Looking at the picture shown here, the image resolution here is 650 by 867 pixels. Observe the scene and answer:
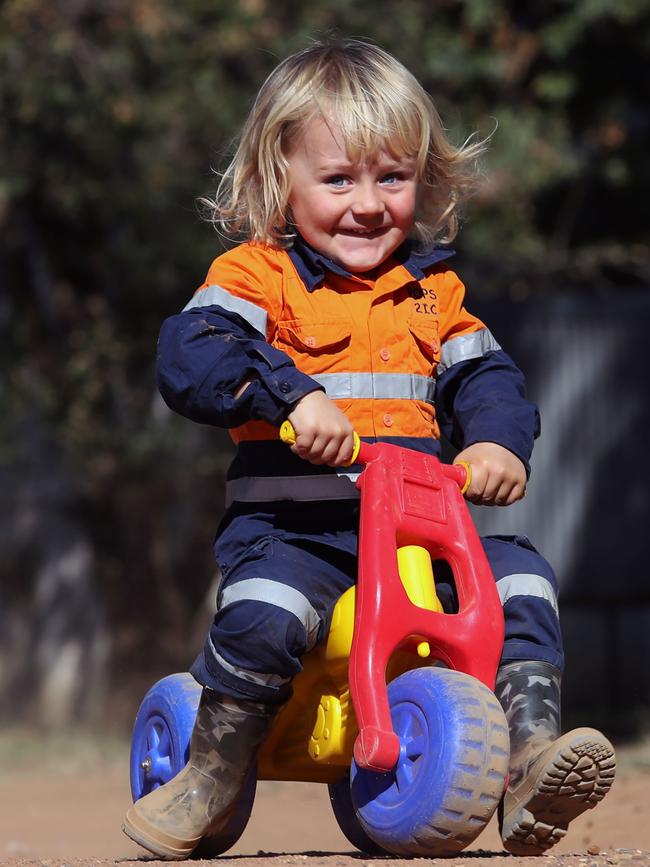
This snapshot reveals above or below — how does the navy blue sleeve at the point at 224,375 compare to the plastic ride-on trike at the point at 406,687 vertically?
above

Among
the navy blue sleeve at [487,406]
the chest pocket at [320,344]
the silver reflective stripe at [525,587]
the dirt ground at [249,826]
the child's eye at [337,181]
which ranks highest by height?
the child's eye at [337,181]

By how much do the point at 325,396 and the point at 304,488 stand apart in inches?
10.5

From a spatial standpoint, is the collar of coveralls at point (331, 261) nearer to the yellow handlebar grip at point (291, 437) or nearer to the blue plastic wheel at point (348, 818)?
the yellow handlebar grip at point (291, 437)

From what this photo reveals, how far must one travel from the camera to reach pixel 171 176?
973cm

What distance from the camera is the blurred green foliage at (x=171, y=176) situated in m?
9.57

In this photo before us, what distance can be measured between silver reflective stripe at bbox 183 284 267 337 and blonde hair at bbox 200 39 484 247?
9.2 inches

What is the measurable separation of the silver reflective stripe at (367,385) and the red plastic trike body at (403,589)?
6.8 inches

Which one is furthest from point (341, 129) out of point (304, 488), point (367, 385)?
point (304, 488)

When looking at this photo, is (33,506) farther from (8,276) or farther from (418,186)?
(418,186)

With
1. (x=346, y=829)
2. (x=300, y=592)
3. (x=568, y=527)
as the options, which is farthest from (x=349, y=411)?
(x=568, y=527)

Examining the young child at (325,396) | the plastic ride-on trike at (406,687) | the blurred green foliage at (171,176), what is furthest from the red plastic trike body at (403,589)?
the blurred green foliage at (171,176)

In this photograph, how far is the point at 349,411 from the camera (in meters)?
3.39

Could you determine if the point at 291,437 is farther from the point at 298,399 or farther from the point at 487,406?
the point at 487,406

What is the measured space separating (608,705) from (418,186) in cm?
630
